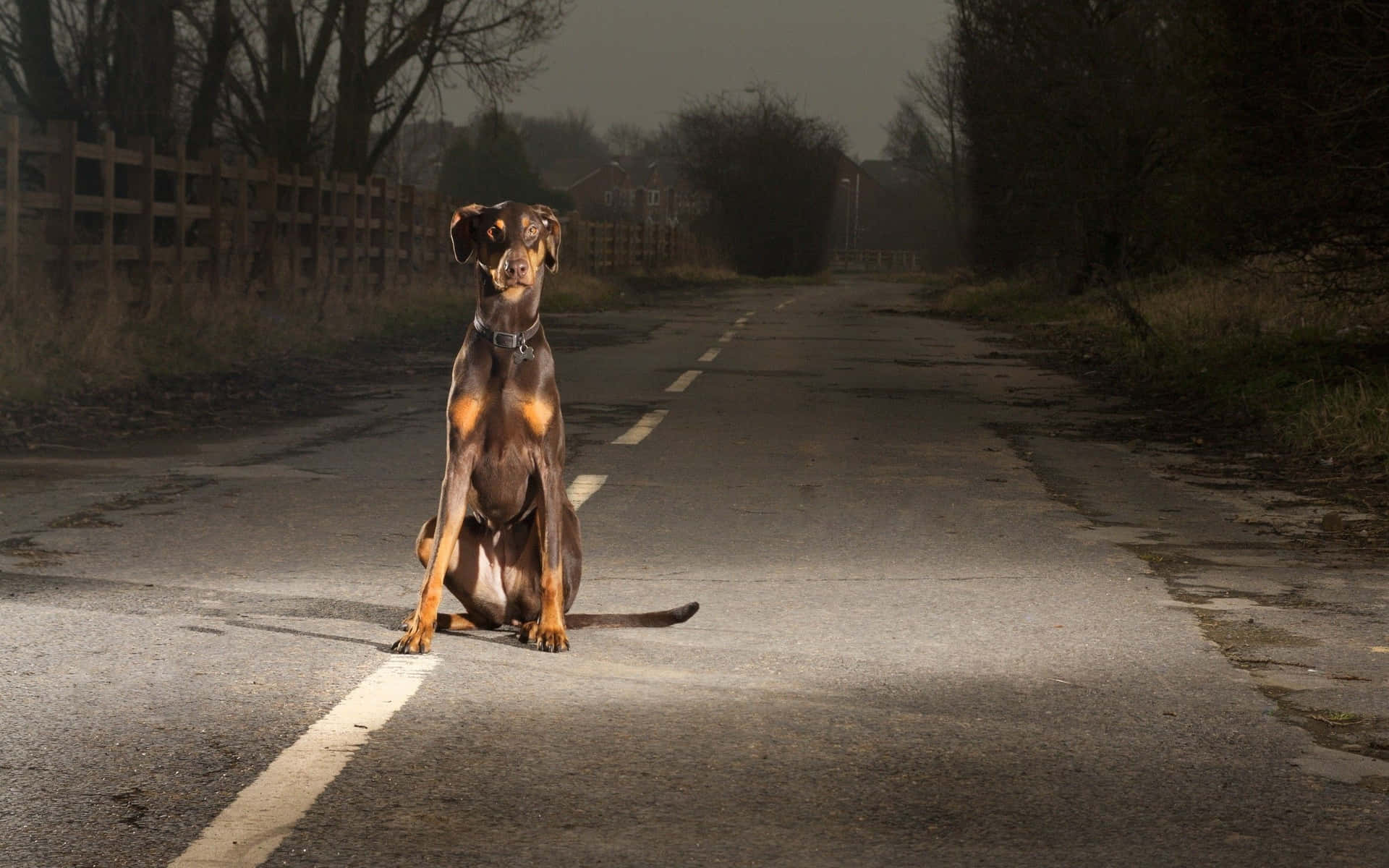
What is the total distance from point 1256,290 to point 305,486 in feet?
50.6

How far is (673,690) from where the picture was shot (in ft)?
17.1

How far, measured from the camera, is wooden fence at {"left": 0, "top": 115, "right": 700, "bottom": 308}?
18.3m

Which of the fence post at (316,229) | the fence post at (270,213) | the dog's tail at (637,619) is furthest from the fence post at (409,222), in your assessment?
the dog's tail at (637,619)

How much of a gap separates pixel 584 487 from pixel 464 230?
4.31 metres

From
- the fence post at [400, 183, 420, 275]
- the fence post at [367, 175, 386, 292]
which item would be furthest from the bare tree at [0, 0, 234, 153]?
the fence post at [400, 183, 420, 275]

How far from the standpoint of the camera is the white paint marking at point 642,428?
1209cm

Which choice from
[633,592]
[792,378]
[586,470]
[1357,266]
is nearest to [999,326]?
[792,378]

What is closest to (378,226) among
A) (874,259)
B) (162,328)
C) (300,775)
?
(162,328)

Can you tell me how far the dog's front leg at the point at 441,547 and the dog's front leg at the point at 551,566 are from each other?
26 cm

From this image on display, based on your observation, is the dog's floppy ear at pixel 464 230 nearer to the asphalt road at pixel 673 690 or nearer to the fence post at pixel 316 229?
the asphalt road at pixel 673 690

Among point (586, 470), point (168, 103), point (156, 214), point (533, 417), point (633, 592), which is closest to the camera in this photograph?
point (533, 417)

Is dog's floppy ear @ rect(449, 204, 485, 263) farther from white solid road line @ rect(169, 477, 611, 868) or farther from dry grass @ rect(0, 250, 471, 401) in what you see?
dry grass @ rect(0, 250, 471, 401)

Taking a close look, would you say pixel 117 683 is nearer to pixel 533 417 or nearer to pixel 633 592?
pixel 533 417

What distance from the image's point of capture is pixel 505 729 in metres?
4.71
